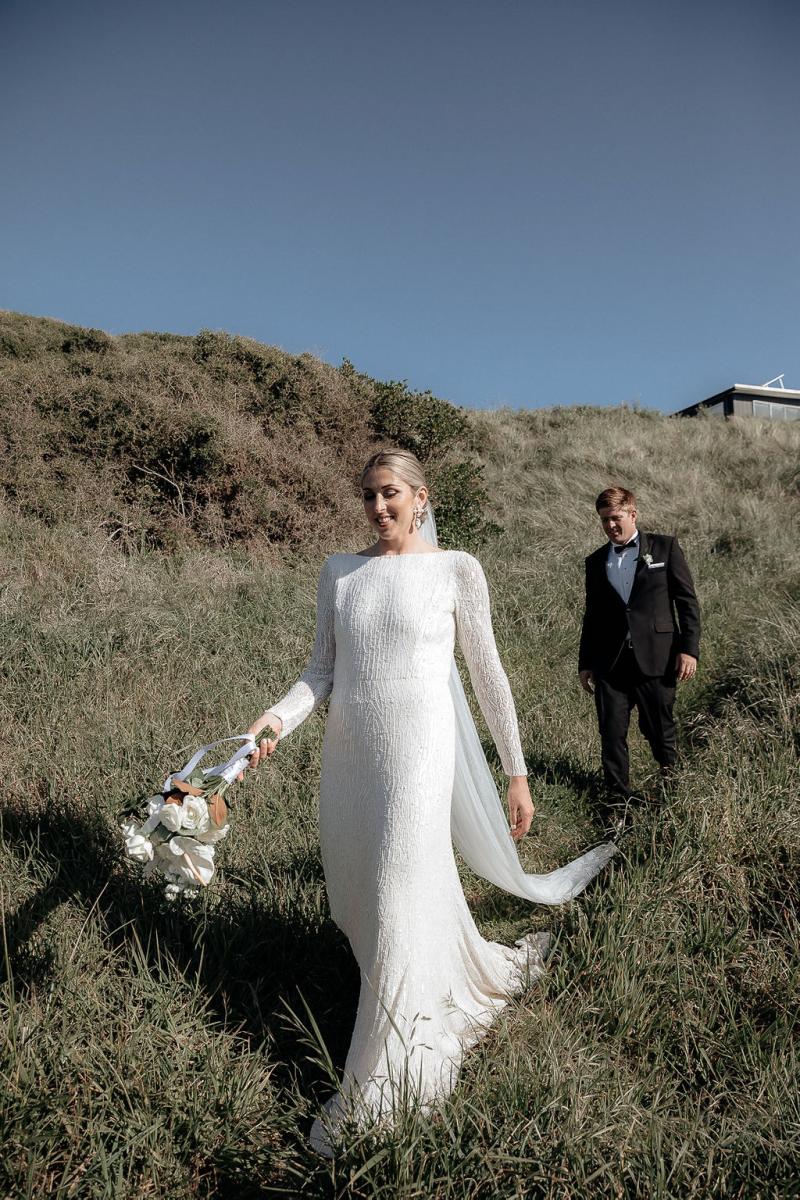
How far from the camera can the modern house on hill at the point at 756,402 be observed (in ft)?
85.0

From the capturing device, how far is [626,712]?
4.86m

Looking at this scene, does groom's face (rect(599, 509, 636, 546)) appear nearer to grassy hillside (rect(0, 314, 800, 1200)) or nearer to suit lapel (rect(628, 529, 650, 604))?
suit lapel (rect(628, 529, 650, 604))

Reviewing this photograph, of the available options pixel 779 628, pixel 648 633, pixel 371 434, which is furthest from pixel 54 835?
pixel 371 434

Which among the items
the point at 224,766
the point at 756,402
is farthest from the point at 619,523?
the point at 756,402

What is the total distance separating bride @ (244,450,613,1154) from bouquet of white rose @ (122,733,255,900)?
358 millimetres

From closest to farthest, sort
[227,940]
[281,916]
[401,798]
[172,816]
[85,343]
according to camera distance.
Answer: [172,816]
[401,798]
[227,940]
[281,916]
[85,343]

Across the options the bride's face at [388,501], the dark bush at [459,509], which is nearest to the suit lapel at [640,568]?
the bride's face at [388,501]

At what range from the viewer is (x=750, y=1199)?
75.2 inches

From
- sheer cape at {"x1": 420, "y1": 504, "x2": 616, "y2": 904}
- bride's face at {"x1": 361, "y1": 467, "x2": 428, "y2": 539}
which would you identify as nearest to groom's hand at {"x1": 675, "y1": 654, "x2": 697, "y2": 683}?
sheer cape at {"x1": 420, "y1": 504, "x2": 616, "y2": 904}

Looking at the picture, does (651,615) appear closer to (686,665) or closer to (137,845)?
(686,665)

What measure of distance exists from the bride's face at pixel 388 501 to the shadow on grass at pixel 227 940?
1669mm

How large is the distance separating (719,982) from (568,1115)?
1.14m

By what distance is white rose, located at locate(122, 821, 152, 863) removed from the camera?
2047 millimetres

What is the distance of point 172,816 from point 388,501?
1319mm
